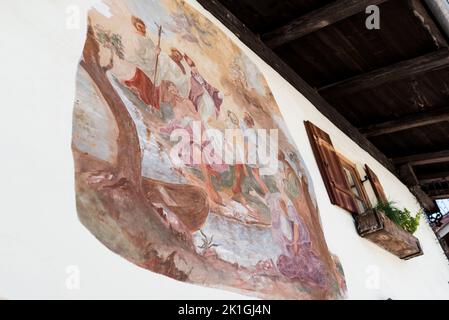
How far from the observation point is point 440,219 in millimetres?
7941

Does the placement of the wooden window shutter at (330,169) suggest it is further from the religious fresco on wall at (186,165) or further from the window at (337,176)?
the religious fresco on wall at (186,165)

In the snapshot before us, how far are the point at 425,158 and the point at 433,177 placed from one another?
1.03 m

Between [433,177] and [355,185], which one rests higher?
[433,177]

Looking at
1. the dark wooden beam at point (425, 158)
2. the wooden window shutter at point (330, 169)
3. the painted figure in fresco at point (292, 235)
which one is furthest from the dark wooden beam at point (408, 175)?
the painted figure in fresco at point (292, 235)

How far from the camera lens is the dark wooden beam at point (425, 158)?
20.6ft

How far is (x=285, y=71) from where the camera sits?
4.43 meters

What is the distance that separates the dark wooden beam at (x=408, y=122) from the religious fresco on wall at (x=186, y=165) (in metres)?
2.71

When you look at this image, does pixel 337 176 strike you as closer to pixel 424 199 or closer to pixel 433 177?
pixel 433 177

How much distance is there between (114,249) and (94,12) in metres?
1.29

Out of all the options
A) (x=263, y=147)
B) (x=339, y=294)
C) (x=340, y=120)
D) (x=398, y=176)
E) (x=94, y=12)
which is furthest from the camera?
(x=398, y=176)

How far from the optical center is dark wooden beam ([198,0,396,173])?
12.2ft

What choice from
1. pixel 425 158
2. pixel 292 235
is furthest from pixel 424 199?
pixel 292 235

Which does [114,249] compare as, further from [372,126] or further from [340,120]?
[372,126]
